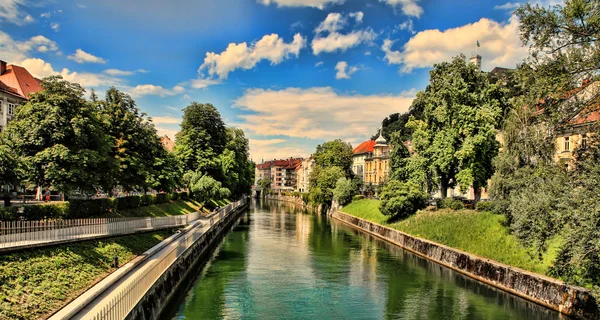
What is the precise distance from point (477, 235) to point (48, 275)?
27.4 m

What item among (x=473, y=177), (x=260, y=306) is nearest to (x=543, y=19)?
(x=260, y=306)

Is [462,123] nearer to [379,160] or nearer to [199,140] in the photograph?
[199,140]

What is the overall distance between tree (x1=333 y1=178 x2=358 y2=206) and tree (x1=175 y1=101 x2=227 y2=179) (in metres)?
20.3

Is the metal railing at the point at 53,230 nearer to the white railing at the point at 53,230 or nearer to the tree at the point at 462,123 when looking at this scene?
the white railing at the point at 53,230

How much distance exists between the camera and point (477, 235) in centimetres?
3109

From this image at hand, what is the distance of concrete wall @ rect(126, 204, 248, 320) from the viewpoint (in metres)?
15.8

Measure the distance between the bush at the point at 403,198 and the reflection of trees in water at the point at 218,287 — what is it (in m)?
16.4

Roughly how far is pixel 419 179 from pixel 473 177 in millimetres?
6232

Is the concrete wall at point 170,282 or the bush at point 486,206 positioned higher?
the bush at point 486,206

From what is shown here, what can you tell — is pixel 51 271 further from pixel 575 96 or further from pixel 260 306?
pixel 575 96

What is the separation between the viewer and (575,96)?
17125mm

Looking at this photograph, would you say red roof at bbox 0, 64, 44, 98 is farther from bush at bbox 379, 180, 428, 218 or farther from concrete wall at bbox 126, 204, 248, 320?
bush at bbox 379, 180, 428, 218

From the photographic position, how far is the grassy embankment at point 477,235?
959 inches

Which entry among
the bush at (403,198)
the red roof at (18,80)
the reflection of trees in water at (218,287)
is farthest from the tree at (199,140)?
the bush at (403,198)
